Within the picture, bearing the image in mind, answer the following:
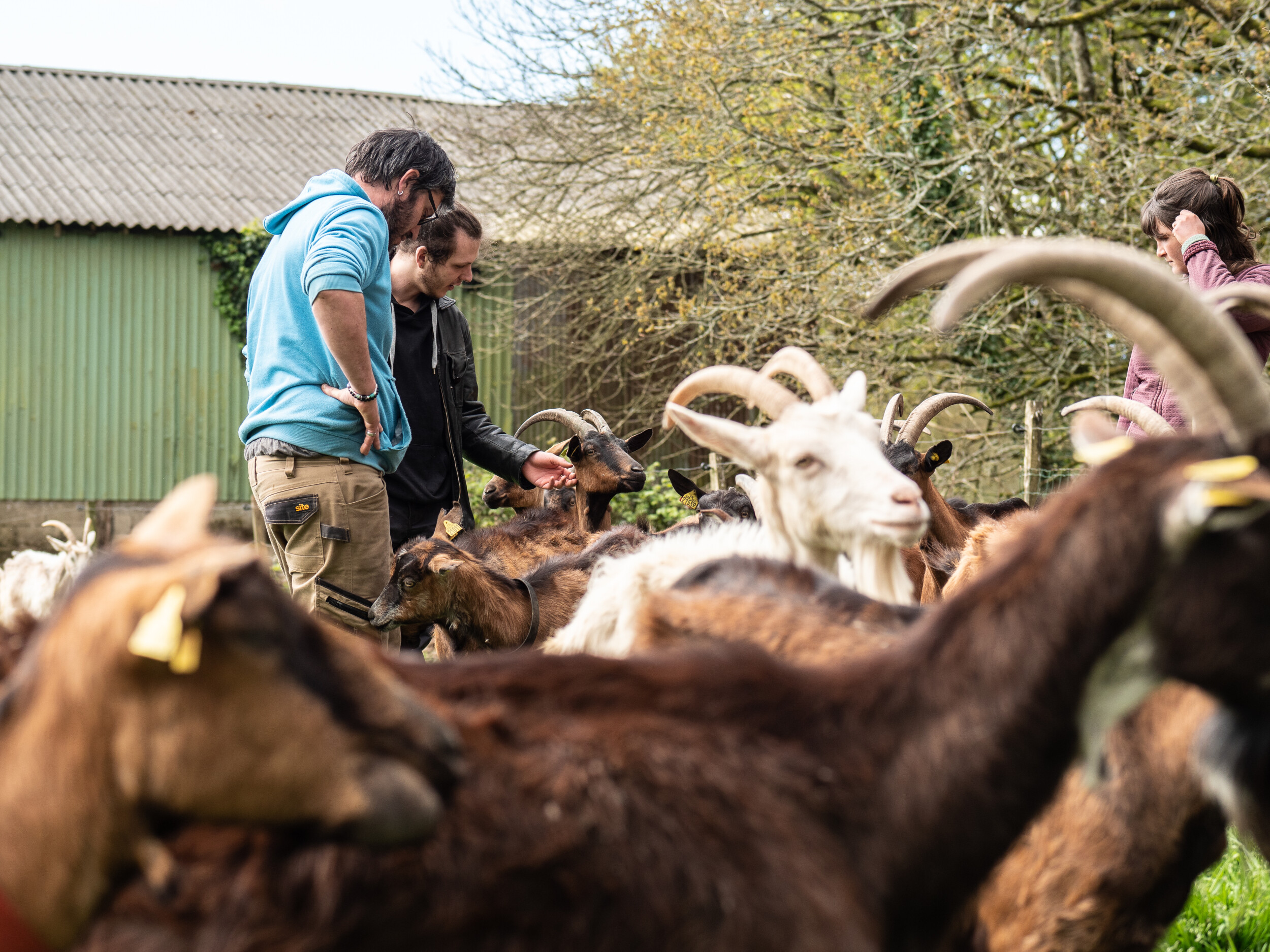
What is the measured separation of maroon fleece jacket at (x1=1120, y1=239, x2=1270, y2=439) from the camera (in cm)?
480

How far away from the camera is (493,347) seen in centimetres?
1852

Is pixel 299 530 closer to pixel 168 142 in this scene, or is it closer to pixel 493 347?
Answer: pixel 493 347

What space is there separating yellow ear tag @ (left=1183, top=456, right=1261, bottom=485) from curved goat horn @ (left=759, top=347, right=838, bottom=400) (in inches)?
91.4

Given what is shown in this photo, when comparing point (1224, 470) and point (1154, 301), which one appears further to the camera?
point (1154, 301)

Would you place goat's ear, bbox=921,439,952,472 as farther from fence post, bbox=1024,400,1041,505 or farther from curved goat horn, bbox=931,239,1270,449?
curved goat horn, bbox=931,239,1270,449

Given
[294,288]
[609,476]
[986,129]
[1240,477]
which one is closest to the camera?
[1240,477]

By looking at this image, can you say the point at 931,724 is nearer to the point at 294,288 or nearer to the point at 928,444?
the point at 294,288

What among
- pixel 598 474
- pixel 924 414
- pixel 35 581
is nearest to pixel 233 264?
pixel 598 474

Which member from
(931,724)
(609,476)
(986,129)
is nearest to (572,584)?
(609,476)

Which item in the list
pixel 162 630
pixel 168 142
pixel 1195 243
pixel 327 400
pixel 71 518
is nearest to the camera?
pixel 162 630

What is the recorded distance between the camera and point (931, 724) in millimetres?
2025

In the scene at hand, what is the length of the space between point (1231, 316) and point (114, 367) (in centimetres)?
1629

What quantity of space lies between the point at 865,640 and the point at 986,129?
901 centimetres

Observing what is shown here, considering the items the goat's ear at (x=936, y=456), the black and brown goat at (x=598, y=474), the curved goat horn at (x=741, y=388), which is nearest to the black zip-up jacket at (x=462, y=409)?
the curved goat horn at (x=741, y=388)
